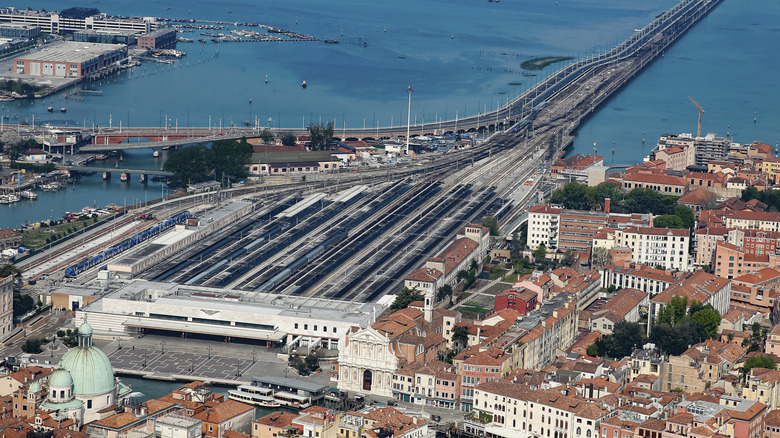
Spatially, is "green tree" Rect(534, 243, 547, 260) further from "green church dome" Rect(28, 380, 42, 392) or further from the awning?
"green church dome" Rect(28, 380, 42, 392)

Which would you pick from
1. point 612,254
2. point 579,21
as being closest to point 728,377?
point 612,254

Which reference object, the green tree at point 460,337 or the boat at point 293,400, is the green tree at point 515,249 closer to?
the green tree at point 460,337

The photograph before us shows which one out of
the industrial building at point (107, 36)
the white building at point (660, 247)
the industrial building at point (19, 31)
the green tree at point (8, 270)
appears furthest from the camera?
the industrial building at point (107, 36)

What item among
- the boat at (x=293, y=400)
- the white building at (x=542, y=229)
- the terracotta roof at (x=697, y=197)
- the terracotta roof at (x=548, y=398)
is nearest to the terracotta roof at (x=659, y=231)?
the white building at (x=542, y=229)

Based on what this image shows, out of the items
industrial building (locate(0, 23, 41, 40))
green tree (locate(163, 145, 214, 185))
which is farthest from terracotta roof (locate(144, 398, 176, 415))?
industrial building (locate(0, 23, 41, 40))

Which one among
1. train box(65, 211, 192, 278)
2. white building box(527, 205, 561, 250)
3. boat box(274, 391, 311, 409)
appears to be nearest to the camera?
boat box(274, 391, 311, 409)

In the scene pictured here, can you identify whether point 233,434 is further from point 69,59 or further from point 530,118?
point 69,59

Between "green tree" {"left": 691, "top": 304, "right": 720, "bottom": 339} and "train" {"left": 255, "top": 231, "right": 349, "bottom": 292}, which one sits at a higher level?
"green tree" {"left": 691, "top": 304, "right": 720, "bottom": 339}
